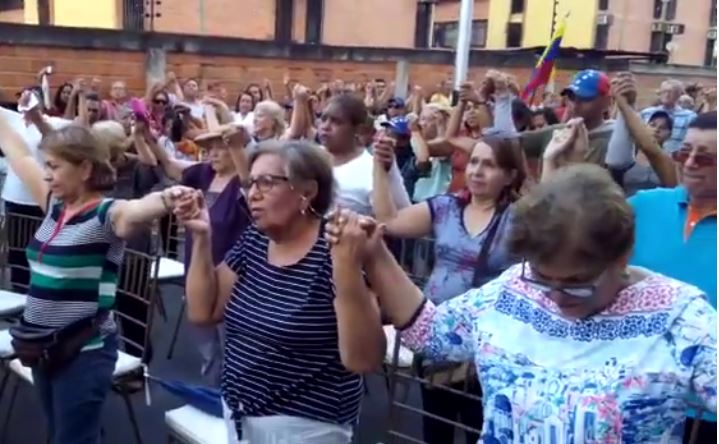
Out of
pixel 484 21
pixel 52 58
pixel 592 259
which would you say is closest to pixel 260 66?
pixel 52 58

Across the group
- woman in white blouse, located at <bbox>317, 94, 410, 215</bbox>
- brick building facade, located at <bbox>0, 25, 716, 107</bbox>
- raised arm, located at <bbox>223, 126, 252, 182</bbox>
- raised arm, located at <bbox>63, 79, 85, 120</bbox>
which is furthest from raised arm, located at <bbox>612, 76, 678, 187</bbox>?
brick building facade, located at <bbox>0, 25, 716, 107</bbox>

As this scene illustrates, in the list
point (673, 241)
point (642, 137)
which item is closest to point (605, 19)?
point (642, 137)

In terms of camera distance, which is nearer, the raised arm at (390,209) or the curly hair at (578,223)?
the curly hair at (578,223)

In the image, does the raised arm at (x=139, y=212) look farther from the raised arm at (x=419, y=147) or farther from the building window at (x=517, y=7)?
the building window at (x=517, y=7)

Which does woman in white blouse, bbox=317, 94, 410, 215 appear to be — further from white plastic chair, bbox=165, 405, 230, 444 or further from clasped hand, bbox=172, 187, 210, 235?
clasped hand, bbox=172, 187, 210, 235

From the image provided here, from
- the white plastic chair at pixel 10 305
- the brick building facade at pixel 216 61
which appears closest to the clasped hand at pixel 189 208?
the white plastic chair at pixel 10 305

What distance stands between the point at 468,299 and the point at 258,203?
68 cm

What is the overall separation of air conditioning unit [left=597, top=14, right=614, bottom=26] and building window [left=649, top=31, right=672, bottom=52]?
1.78 metres

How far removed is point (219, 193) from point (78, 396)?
1.21 meters

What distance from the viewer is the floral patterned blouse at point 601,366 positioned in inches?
55.2

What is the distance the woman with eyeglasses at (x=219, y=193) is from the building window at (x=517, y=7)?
23050 millimetres

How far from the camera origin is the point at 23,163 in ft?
10.3

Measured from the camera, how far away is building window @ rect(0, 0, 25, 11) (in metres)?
19.3

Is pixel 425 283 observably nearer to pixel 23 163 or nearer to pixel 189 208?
pixel 189 208
